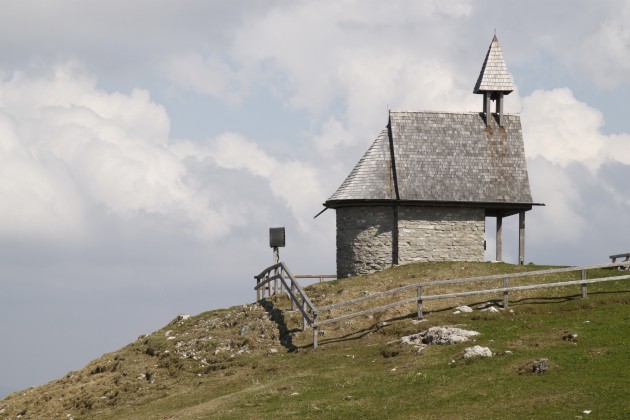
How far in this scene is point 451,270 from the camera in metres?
38.4

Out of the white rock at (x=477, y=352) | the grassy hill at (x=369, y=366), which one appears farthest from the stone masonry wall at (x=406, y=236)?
the white rock at (x=477, y=352)

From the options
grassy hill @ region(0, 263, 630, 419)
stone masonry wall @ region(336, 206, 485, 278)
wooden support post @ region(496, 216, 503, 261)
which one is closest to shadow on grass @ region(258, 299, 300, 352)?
grassy hill @ region(0, 263, 630, 419)

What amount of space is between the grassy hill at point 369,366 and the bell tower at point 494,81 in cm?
1039

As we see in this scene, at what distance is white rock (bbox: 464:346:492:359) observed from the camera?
24875 millimetres

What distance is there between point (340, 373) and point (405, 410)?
203 inches

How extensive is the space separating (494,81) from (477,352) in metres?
24.6

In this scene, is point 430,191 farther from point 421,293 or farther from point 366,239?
point 421,293

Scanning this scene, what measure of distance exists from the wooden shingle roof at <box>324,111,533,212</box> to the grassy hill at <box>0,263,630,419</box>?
4.51 meters

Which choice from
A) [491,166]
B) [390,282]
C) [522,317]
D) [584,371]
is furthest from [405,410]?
[491,166]

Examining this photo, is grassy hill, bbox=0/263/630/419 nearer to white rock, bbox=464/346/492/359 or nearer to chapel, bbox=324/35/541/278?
white rock, bbox=464/346/492/359

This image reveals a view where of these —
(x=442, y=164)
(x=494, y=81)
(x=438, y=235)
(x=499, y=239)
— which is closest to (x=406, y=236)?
(x=438, y=235)

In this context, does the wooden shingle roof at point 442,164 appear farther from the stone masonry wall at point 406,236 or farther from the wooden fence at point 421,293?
the wooden fence at point 421,293

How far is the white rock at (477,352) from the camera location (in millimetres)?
24875

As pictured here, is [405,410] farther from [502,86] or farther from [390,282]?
[502,86]
